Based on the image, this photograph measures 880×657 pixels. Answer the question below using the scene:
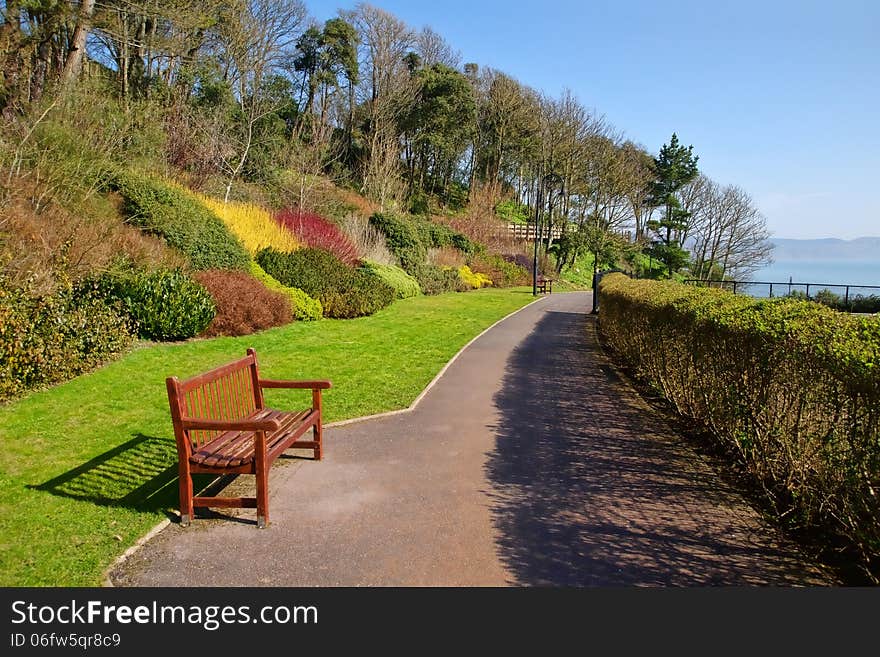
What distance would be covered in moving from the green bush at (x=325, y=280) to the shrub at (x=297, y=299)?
497 mm

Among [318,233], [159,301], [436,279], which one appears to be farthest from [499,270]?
[159,301]

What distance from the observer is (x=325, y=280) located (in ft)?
55.9

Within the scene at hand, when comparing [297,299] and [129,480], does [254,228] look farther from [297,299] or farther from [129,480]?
[129,480]

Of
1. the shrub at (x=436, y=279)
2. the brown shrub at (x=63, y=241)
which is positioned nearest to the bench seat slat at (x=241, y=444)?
the brown shrub at (x=63, y=241)

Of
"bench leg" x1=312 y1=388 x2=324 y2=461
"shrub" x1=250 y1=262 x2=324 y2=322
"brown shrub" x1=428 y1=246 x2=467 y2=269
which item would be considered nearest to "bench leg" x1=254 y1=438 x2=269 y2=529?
"bench leg" x1=312 y1=388 x2=324 y2=461

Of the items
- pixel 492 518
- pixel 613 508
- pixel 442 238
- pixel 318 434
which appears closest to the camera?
pixel 492 518

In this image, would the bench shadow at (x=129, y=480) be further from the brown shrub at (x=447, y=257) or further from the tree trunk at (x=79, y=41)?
the brown shrub at (x=447, y=257)

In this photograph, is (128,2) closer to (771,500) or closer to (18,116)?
(18,116)

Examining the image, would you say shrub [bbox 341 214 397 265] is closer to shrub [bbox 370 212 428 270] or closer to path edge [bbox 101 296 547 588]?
shrub [bbox 370 212 428 270]

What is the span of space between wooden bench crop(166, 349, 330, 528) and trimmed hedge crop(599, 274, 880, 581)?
3723 mm

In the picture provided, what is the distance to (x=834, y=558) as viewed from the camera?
385 centimetres

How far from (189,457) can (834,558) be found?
179 inches

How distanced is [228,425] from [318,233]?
17348 millimetres

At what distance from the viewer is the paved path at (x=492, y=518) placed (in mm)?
3711
